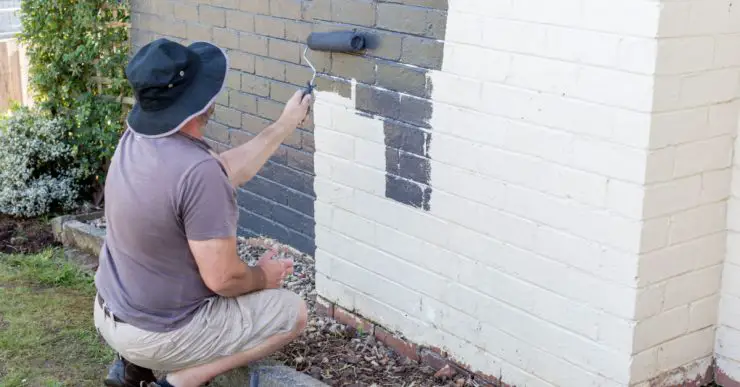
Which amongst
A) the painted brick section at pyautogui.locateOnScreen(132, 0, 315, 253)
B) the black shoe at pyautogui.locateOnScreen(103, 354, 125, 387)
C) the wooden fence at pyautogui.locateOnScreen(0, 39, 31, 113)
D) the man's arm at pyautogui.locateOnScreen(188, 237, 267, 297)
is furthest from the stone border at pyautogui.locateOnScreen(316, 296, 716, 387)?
the wooden fence at pyautogui.locateOnScreen(0, 39, 31, 113)

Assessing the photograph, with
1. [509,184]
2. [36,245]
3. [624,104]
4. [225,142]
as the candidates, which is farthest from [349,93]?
[36,245]

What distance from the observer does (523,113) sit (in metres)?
3.40

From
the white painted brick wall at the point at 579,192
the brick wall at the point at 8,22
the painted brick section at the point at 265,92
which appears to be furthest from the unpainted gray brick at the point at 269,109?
the brick wall at the point at 8,22

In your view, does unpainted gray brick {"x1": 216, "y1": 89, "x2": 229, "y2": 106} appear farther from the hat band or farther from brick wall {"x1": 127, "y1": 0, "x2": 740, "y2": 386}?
the hat band

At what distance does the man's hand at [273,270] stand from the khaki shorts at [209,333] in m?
0.04

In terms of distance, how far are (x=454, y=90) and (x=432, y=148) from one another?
11.6 inches

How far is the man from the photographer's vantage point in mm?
3447

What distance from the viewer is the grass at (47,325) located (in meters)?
4.50

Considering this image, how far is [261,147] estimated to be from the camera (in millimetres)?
4074

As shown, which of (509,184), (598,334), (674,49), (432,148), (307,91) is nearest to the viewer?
(674,49)

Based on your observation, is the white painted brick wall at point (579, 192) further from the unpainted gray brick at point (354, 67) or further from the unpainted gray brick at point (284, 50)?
the unpainted gray brick at point (284, 50)

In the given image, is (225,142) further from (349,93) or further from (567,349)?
(567,349)

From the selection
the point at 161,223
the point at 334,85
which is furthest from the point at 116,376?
the point at 334,85

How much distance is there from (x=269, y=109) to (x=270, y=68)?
26 centimetres
